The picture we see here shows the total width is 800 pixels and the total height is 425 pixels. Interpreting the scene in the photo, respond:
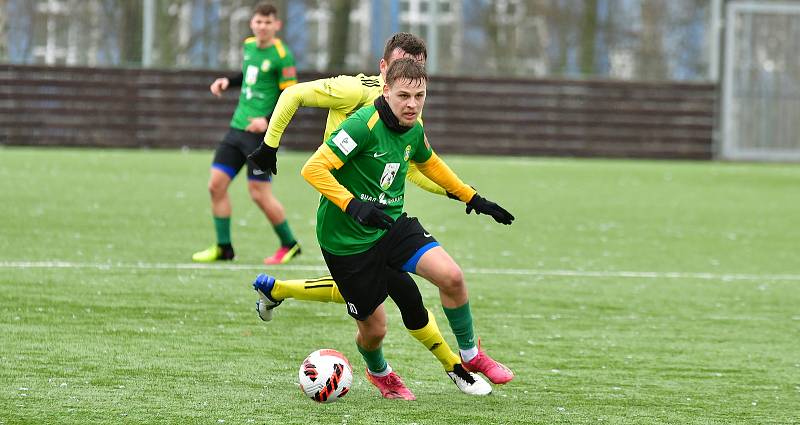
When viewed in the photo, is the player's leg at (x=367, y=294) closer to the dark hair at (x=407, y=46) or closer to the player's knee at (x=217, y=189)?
the dark hair at (x=407, y=46)

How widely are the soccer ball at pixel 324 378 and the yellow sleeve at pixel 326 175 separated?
0.71 m

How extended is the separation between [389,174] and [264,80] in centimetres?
501

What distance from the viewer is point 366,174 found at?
20.0ft

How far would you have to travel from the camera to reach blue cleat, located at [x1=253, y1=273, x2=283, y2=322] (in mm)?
6781

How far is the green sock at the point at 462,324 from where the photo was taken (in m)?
6.21

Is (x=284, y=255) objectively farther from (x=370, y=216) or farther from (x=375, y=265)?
(x=370, y=216)

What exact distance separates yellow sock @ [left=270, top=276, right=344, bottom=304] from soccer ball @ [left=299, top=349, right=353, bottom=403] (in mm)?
618

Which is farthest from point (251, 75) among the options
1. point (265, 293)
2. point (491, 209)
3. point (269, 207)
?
point (491, 209)

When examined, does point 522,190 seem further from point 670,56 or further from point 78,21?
point 78,21

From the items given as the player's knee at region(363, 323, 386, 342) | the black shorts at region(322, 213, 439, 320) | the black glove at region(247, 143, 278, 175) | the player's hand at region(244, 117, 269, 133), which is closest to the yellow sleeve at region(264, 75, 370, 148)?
the black glove at region(247, 143, 278, 175)

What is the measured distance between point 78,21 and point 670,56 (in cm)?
1078

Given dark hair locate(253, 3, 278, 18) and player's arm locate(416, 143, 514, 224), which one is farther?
dark hair locate(253, 3, 278, 18)

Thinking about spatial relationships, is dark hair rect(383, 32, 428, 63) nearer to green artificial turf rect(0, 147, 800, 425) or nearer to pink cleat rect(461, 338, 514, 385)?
pink cleat rect(461, 338, 514, 385)

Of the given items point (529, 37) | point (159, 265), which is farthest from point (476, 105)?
point (159, 265)
